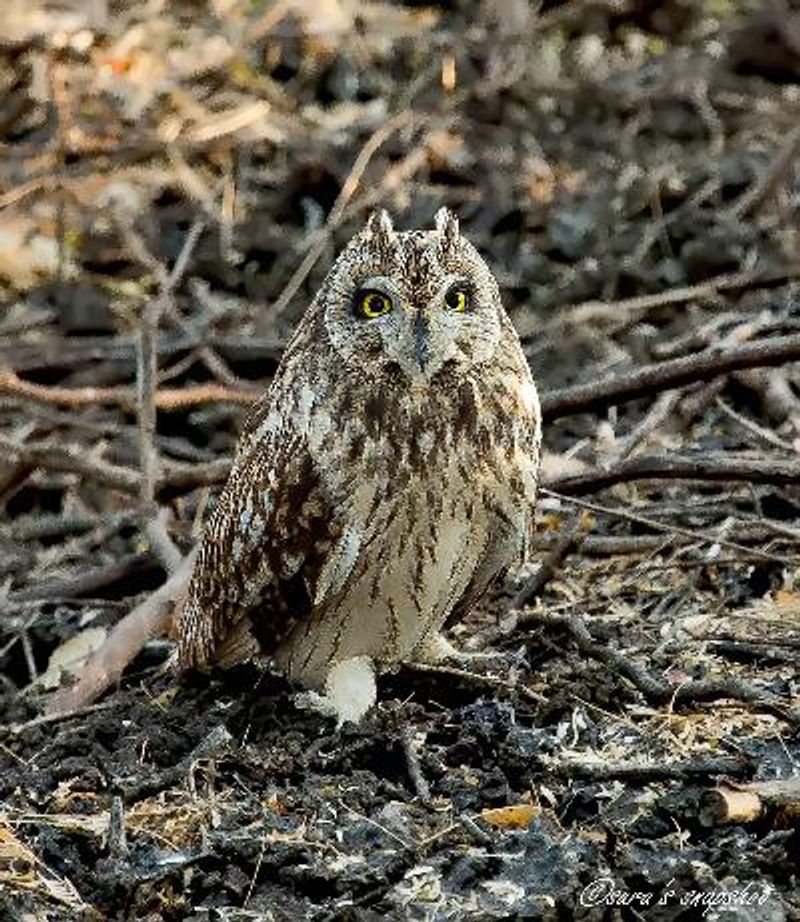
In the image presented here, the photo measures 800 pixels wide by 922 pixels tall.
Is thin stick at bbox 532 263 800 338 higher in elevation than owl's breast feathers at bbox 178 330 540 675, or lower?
lower

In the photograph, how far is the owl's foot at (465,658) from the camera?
443cm

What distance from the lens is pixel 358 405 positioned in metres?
4.07

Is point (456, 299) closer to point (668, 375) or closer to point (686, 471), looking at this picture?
point (686, 471)

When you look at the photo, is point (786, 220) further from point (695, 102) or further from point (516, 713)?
point (516, 713)

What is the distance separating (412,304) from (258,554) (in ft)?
2.47


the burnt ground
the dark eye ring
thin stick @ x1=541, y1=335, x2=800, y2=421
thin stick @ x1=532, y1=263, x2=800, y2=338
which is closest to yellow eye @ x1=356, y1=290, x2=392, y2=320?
the dark eye ring

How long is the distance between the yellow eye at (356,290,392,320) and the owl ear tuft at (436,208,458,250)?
0.61ft

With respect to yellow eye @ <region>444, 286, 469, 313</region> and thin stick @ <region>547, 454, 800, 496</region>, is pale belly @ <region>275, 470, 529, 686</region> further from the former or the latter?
thin stick @ <region>547, 454, 800, 496</region>

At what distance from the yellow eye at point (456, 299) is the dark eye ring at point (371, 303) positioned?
14cm

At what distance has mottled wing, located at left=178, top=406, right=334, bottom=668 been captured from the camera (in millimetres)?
4145

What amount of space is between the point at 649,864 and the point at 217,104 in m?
7.54

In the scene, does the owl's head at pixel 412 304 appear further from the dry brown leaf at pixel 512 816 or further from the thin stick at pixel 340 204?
the thin stick at pixel 340 204

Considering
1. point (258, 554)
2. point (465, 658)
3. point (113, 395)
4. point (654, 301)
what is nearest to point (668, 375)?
point (465, 658)

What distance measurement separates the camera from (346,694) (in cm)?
424
